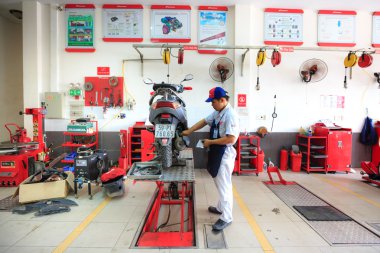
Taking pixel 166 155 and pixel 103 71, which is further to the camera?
pixel 103 71

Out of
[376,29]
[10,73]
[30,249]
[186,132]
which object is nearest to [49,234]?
[30,249]

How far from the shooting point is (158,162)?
2908mm

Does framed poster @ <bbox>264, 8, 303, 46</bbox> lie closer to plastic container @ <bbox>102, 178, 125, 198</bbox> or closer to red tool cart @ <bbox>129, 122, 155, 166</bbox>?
red tool cart @ <bbox>129, 122, 155, 166</bbox>

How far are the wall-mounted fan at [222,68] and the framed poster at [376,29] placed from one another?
3.78 m

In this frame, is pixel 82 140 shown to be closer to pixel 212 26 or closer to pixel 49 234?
pixel 49 234

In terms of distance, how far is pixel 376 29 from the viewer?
5.63 meters

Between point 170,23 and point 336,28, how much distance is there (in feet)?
13.7

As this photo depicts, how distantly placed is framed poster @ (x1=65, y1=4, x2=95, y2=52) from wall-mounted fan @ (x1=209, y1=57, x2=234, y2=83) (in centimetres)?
297

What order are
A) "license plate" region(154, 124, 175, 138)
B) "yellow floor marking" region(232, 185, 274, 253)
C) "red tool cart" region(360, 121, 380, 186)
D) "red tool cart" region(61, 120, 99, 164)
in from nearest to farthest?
"yellow floor marking" region(232, 185, 274, 253) → "license plate" region(154, 124, 175, 138) → "red tool cart" region(360, 121, 380, 186) → "red tool cart" region(61, 120, 99, 164)

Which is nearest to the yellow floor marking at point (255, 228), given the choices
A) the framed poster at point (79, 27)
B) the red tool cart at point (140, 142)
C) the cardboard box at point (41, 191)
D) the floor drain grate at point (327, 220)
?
the floor drain grate at point (327, 220)

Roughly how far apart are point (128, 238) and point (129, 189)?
5.43 ft

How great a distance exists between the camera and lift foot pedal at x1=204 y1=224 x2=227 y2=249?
7.70ft

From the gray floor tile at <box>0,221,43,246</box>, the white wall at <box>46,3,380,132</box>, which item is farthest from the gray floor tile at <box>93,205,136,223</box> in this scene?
the white wall at <box>46,3,380,132</box>

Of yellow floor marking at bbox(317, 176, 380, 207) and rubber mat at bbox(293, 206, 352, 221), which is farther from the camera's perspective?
yellow floor marking at bbox(317, 176, 380, 207)
